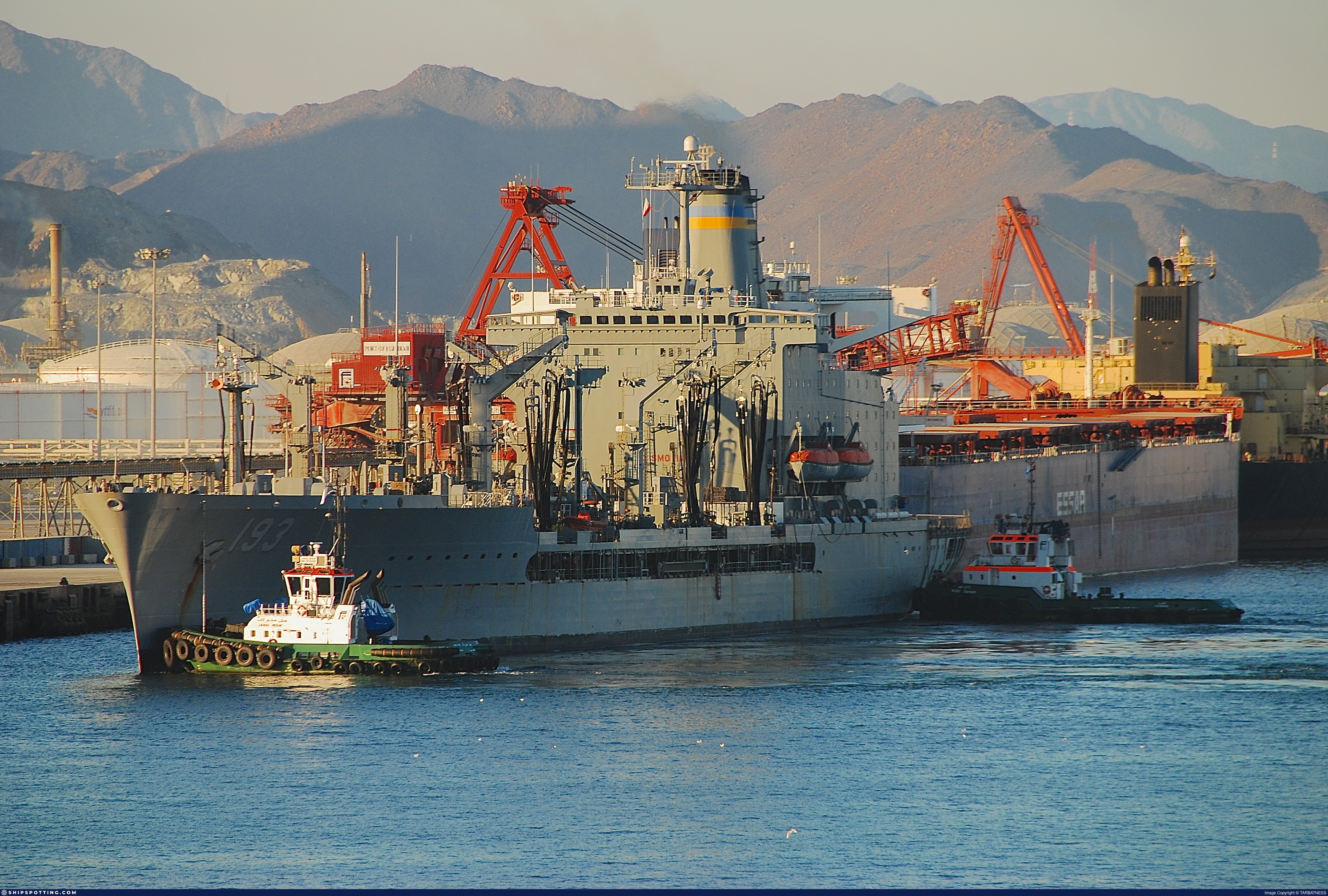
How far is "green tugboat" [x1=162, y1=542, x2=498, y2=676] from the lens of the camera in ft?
113

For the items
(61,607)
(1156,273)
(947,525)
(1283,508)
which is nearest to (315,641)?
(61,607)

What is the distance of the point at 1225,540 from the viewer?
68.2 metres

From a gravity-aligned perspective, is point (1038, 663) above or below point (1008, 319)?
below

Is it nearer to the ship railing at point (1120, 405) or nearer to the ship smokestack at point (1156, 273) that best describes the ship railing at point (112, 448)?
the ship railing at point (1120, 405)

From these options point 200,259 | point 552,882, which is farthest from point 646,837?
point 200,259

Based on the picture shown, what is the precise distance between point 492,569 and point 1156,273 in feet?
167

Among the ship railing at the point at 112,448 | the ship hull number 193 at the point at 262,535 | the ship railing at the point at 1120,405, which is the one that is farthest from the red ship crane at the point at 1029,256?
the ship hull number 193 at the point at 262,535

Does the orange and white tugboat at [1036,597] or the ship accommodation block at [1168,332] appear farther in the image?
the ship accommodation block at [1168,332]

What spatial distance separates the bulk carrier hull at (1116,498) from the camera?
5622 cm

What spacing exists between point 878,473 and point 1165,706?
52.9ft

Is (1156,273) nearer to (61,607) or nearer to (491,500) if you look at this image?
(491,500)

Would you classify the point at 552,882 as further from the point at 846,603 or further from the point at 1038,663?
the point at 846,603

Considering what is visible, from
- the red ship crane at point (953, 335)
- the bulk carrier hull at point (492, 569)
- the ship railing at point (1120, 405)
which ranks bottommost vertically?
the bulk carrier hull at point (492, 569)

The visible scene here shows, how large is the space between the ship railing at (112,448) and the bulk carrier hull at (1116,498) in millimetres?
28639
